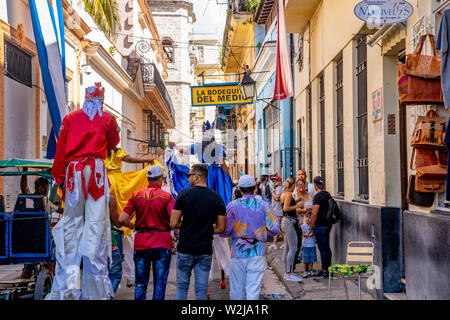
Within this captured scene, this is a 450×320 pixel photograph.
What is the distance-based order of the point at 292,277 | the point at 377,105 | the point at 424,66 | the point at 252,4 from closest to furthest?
the point at 424,66
the point at 377,105
the point at 292,277
the point at 252,4

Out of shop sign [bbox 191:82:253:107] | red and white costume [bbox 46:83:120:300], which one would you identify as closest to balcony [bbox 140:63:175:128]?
shop sign [bbox 191:82:253:107]

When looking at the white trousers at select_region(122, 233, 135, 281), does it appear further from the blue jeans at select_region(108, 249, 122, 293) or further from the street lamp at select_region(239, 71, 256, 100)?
the street lamp at select_region(239, 71, 256, 100)

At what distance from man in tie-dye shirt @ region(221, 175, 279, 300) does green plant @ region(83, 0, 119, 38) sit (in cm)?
1136

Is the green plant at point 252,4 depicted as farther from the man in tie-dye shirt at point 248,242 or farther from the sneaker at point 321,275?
the man in tie-dye shirt at point 248,242

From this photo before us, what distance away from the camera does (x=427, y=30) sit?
20.5ft

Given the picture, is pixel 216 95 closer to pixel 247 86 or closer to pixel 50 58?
pixel 247 86

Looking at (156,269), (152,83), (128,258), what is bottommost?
(128,258)

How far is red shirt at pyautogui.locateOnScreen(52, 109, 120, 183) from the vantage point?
548cm

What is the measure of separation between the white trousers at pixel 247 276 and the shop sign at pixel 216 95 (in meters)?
12.1

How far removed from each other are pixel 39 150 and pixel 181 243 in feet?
22.3

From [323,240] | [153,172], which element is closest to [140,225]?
[153,172]

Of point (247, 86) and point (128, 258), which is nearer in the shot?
point (128, 258)

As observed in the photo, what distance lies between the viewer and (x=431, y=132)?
19.1 ft

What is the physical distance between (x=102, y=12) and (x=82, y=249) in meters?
12.6
